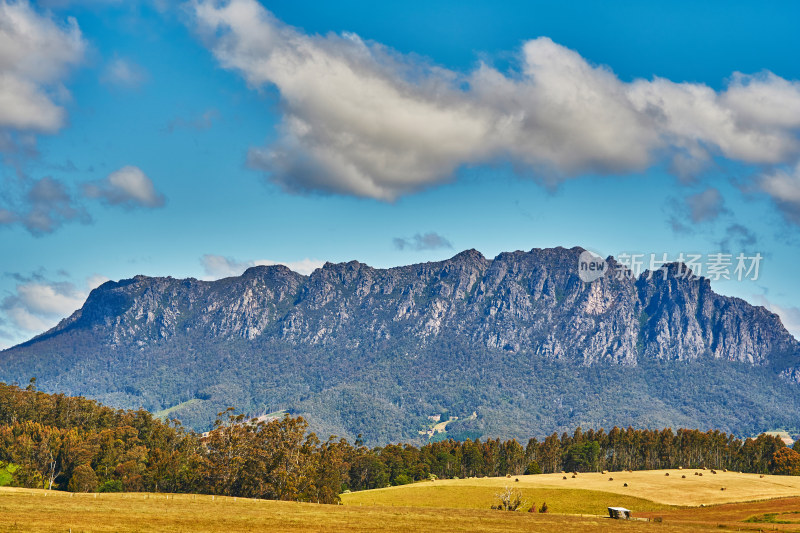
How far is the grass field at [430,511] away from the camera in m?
81.8

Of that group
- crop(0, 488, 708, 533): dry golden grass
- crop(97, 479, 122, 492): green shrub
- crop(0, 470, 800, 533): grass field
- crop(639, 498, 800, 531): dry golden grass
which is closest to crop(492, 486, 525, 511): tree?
crop(0, 470, 800, 533): grass field

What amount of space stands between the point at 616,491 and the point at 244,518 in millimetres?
89223

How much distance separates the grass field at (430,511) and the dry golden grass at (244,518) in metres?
0.10

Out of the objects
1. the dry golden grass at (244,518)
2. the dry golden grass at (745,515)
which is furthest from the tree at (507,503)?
the dry golden grass at (244,518)

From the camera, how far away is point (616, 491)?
153 meters

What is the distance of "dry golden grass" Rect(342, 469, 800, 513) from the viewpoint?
452 ft

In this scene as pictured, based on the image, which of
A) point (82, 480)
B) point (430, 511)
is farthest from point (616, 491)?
point (82, 480)

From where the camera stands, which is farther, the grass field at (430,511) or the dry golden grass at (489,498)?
the dry golden grass at (489,498)

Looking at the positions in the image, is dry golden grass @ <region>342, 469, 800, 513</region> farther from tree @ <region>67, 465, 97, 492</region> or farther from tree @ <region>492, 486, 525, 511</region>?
tree @ <region>67, 465, 97, 492</region>

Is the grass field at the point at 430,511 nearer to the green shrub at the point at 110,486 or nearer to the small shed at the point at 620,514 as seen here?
the small shed at the point at 620,514

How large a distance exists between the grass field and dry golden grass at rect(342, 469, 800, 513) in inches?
8.3

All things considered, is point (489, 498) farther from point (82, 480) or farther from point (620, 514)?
point (82, 480)

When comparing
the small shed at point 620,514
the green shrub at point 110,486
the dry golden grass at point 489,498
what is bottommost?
the green shrub at point 110,486

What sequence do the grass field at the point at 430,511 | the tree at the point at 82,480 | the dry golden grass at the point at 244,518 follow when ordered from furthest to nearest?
the tree at the point at 82,480 → the grass field at the point at 430,511 → the dry golden grass at the point at 244,518
